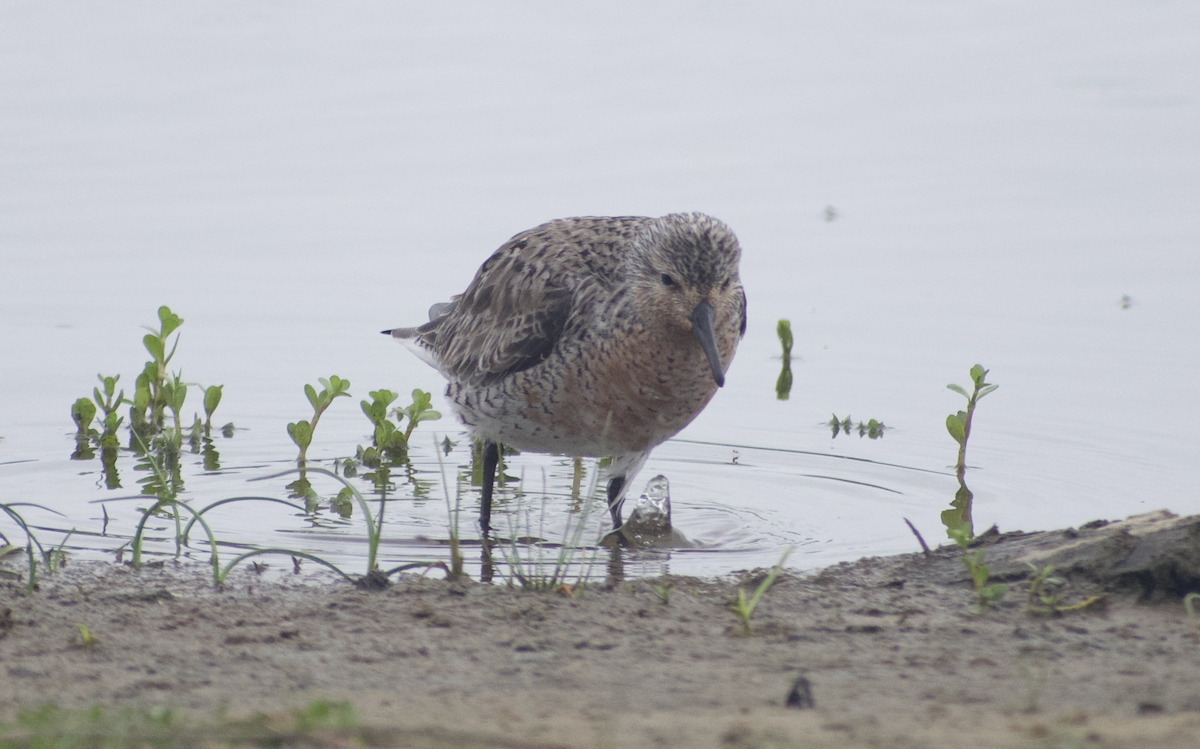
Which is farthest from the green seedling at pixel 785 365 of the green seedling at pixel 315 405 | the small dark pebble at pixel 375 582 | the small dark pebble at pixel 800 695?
the small dark pebble at pixel 800 695

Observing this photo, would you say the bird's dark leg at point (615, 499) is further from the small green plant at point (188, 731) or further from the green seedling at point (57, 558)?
the small green plant at point (188, 731)

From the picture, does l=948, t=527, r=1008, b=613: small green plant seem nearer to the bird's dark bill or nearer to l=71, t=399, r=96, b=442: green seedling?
the bird's dark bill

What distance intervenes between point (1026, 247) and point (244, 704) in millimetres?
9072

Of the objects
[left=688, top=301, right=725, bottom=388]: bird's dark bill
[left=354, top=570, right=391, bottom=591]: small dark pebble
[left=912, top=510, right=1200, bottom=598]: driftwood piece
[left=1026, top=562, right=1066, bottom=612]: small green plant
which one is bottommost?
[left=354, top=570, right=391, bottom=591]: small dark pebble

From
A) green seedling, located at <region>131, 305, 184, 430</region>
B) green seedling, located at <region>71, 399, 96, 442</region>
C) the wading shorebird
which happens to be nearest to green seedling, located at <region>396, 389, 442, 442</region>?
the wading shorebird

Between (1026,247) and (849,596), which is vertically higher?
(1026,247)

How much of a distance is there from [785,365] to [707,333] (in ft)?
11.7

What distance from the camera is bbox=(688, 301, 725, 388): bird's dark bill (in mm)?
6211

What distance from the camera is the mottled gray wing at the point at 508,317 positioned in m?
6.98

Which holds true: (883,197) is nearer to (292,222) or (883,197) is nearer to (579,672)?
(292,222)

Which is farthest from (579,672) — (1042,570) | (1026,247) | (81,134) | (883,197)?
(81,134)

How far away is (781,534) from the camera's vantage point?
7.09 meters

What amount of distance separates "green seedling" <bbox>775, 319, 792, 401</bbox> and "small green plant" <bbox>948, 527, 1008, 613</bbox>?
161 inches

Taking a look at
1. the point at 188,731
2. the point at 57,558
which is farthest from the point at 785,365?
the point at 188,731
